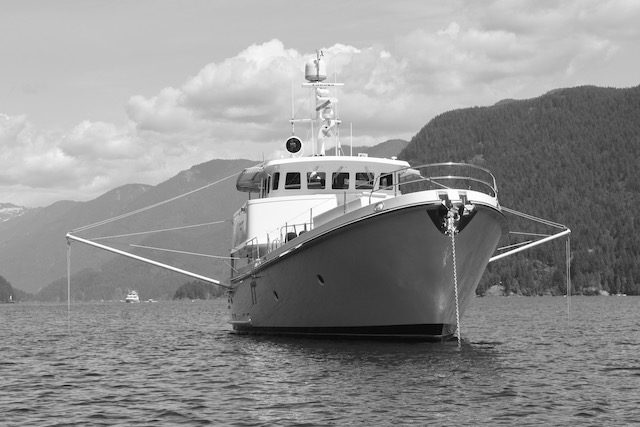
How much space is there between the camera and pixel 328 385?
22.2 m

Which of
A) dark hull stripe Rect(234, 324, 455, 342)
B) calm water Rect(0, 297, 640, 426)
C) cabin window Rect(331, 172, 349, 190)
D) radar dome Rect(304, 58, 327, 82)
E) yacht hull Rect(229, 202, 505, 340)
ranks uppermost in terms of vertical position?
radar dome Rect(304, 58, 327, 82)

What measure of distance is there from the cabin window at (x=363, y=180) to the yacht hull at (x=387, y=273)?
20.1 ft

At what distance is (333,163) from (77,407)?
1778 centimetres

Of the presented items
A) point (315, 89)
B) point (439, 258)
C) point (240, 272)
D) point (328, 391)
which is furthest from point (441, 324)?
point (315, 89)

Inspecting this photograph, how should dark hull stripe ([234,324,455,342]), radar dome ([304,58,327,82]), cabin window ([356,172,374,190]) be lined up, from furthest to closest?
radar dome ([304,58,327,82])
cabin window ([356,172,374,190])
dark hull stripe ([234,324,455,342])

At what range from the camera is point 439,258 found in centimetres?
2756

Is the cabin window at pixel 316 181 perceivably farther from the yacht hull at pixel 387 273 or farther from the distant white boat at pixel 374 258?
the yacht hull at pixel 387 273

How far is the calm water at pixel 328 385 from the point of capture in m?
18.6

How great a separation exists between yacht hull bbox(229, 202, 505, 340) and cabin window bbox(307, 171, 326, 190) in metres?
5.53

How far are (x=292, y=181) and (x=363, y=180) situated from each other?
2.78 m

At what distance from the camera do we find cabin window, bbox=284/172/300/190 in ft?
120

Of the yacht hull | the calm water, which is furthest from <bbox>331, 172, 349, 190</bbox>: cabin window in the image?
the calm water

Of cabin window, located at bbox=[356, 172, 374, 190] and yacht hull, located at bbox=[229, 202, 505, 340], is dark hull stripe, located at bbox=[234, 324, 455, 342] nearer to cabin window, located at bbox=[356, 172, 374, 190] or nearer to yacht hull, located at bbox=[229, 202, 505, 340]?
yacht hull, located at bbox=[229, 202, 505, 340]

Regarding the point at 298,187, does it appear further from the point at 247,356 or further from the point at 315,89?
the point at 247,356
